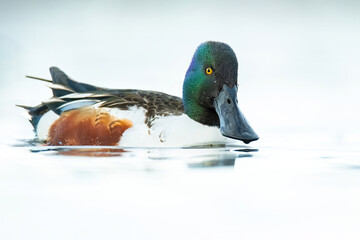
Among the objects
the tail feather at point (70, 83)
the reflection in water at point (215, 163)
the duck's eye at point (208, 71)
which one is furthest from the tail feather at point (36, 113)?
the reflection in water at point (215, 163)

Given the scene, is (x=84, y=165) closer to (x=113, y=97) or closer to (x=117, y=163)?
(x=117, y=163)

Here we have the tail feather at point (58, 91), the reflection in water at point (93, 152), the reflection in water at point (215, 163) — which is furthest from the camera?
the tail feather at point (58, 91)

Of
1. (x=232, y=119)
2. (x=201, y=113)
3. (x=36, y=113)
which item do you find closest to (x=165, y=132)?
(x=201, y=113)

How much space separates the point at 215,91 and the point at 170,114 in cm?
26

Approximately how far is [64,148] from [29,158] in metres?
0.38

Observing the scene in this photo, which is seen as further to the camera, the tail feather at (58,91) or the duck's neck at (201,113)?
the tail feather at (58,91)

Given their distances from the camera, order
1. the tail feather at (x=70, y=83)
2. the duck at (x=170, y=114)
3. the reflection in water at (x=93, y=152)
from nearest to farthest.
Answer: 1. the reflection in water at (x=93, y=152)
2. the duck at (x=170, y=114)
3. the tail feather at (x=70, y=83)

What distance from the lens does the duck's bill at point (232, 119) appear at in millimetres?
2912

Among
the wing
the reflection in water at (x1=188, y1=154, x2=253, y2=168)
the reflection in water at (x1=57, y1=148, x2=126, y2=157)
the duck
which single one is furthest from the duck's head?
the reflection in water at (x1=57, y1=148, x2=126, y2=157)

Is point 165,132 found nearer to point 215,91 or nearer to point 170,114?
point 170,114

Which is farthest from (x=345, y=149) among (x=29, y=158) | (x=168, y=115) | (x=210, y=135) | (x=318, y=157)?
(x=29, y=158)

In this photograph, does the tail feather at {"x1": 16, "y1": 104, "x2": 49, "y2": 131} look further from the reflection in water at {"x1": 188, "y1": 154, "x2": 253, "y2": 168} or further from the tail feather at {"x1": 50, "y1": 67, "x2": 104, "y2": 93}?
the reflection in water at {"x1": 188, "y1": 154, "x2": 253, "y2": 168}

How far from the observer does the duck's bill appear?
9.55ft

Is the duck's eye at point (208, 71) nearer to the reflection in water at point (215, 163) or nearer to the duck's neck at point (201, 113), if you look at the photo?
the duck's neck at point (201, 113)
